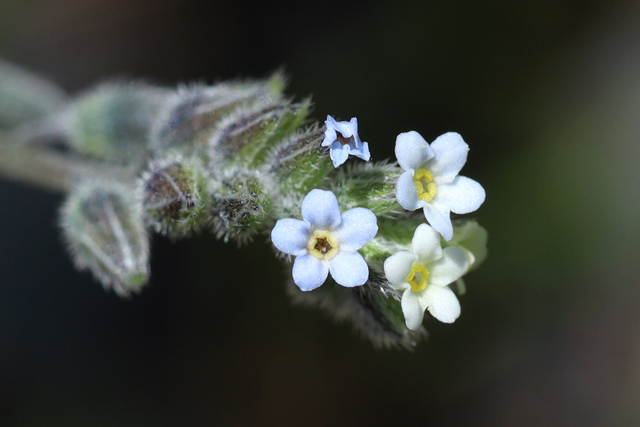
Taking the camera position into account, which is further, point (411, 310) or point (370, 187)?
point (370, 187)

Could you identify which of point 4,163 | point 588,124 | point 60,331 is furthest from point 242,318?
point 588,124

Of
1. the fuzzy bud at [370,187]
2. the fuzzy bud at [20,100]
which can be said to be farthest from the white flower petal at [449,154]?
the fuzzy bud at [20,100]

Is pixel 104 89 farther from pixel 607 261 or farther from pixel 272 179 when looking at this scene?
pixel 607 261

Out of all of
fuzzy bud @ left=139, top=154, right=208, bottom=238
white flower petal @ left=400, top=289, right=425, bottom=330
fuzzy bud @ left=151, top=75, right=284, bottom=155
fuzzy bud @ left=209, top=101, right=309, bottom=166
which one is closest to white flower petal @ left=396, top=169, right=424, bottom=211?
white flower petal @ left=400, top=289, right=425, bottom=330

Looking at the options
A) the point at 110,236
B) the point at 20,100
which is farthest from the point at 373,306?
the point at 20,100

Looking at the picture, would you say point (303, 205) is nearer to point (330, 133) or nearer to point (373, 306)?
point (330, 133)

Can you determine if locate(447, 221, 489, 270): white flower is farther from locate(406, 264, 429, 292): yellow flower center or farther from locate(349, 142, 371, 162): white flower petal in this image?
locate(349, 142, 371, 162): white flower petal

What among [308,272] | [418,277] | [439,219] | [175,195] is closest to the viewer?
[308,272]
